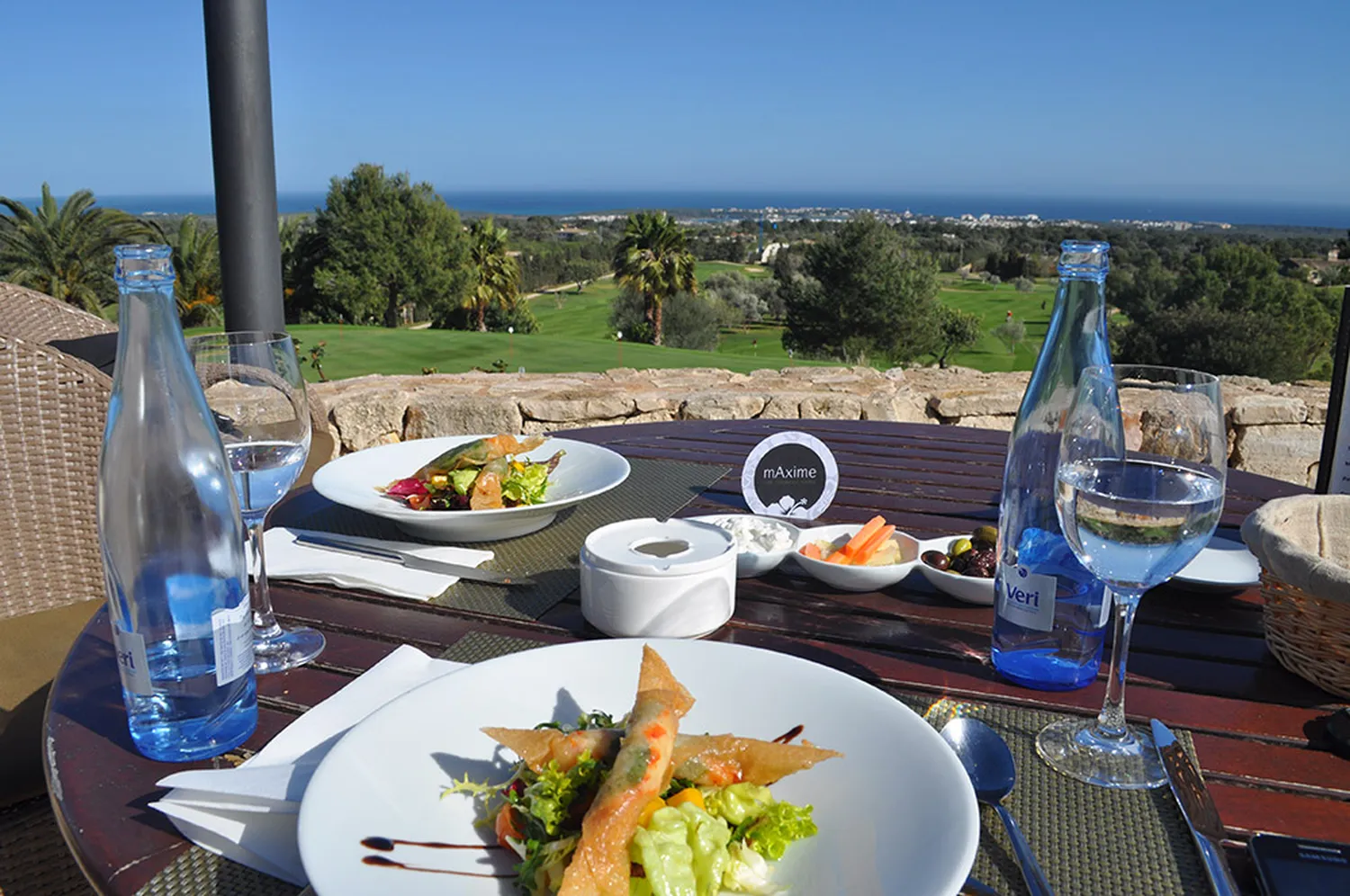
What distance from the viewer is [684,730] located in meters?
0.87

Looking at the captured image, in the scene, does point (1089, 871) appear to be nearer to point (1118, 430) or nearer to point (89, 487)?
point (1118, 430)

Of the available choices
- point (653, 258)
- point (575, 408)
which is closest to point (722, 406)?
point (575, 408)

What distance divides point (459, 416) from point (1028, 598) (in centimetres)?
356

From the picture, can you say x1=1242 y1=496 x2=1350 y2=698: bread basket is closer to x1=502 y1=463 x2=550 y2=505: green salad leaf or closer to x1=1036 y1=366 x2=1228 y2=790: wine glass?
x1=1036 y1=366 x2=1228 y2=790: wine glass

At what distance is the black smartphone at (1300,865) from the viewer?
2.26ft

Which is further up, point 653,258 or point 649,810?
point 653,258

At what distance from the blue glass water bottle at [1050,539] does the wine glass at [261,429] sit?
2.77 feet

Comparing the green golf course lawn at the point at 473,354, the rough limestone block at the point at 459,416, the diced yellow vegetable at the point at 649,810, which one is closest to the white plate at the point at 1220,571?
the diced yellow vegetable at the point at 649,810

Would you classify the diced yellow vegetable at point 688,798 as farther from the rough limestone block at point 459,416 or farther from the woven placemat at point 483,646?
the rough limestone block at point 459,416

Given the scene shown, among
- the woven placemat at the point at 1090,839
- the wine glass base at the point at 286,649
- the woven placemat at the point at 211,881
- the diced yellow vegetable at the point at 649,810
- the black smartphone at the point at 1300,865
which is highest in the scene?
the diced yellow vegetable at the point at 649,810

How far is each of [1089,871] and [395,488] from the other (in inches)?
49.2

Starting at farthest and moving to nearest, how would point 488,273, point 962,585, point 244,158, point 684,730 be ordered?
point 488,273 < point 244,158 < point 962,585 < point 684,730

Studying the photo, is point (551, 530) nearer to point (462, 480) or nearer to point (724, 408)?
point (462, 480)

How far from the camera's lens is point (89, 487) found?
1913mm
